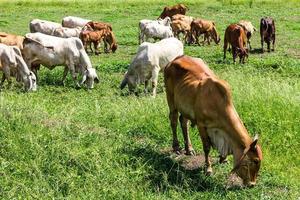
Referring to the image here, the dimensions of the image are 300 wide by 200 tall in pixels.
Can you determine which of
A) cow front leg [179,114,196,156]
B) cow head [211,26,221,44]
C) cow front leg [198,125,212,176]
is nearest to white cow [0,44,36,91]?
cow front leg [179,114,196,156]

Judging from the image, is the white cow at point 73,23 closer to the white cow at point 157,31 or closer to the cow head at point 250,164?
the white cow at point 157,31

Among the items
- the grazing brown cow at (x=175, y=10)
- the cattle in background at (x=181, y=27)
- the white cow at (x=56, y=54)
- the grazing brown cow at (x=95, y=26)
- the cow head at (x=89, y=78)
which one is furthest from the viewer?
the grazing brown cow at (x=175, y=10)

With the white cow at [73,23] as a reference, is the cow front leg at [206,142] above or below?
above

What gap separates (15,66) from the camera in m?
15.8

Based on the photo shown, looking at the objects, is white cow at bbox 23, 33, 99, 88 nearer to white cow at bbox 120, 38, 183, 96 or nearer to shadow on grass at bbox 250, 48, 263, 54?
white cow at bbox 120, 38, 183, 96

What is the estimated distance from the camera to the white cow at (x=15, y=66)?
614 inches

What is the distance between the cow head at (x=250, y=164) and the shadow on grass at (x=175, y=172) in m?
0.38

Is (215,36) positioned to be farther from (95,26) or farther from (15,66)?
(15,66)

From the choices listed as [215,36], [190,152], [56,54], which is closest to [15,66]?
[56,54]

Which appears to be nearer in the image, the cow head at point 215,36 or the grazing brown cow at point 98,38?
the grazing brown cow at point 98,38

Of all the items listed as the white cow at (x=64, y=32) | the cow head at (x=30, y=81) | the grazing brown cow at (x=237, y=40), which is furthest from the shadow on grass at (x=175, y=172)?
the white cow at (x=64, y=32)

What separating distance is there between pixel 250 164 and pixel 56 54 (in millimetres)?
9758

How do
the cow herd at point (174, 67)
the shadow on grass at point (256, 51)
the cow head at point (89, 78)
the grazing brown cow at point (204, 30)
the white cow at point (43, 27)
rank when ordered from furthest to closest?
1. the grazing brown cow at point (204, 30)
2. the white cow at point (43, 27)
3. the shadow on grass at point (256, 51)
4. the cow head at point (89, 78)
5. the cow herd at point (174, 67)

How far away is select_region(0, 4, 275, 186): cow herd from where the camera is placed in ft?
28.0
